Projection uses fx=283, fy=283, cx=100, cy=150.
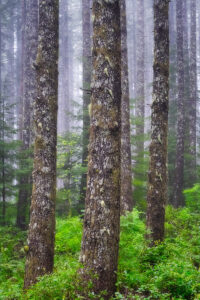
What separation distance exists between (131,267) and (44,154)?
3.08 metres

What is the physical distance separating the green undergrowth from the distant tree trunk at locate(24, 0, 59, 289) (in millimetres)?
486

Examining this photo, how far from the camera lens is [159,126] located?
8.09 meters

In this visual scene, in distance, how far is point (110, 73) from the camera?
5113 millimetres

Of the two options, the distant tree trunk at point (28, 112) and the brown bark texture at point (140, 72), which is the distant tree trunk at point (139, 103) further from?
the distant tree trunk at point (28, 112)

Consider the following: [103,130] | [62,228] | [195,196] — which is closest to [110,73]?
[103,130]

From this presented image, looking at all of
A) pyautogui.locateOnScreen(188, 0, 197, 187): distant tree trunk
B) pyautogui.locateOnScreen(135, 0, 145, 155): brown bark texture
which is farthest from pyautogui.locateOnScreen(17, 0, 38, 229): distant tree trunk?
pyautogui.locateOnScreen(188, 0, 197, 187): distant tree trunk

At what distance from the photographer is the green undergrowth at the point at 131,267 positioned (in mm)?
4699

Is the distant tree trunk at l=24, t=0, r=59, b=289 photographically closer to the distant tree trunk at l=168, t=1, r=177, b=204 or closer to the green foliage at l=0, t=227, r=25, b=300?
the green foliage at l=0, t=227, r=25, b=300

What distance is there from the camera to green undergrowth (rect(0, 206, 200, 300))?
4699 millimetres

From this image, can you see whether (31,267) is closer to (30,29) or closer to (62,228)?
(62,228)

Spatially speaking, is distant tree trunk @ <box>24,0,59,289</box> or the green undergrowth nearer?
the green undergrowth

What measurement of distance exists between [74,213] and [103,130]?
28.3 ft

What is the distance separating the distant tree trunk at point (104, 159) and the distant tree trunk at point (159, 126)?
3.14 metres

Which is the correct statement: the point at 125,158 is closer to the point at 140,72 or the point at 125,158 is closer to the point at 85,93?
the point at 85,93
